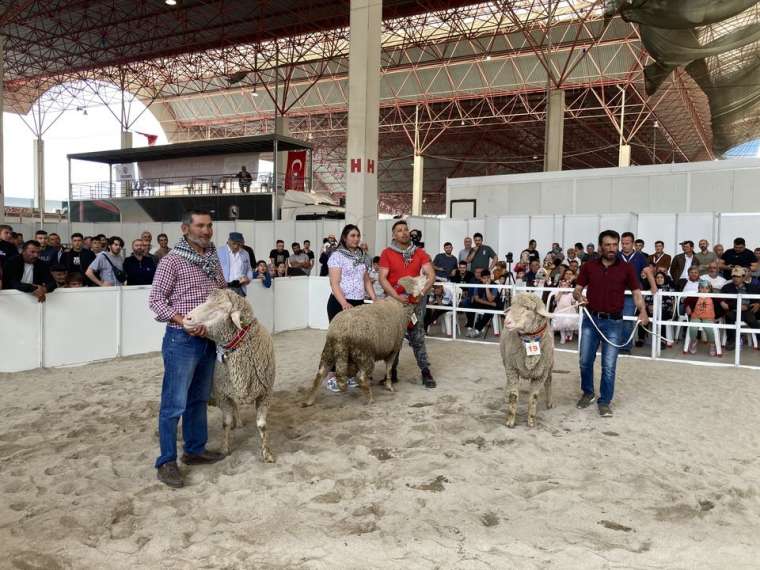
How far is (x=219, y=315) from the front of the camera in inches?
145

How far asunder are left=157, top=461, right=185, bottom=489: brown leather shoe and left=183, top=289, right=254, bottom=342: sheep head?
881 mm

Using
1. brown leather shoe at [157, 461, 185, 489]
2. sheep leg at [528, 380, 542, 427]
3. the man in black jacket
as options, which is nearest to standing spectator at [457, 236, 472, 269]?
sheep leg at [528, 380, 542, 427]

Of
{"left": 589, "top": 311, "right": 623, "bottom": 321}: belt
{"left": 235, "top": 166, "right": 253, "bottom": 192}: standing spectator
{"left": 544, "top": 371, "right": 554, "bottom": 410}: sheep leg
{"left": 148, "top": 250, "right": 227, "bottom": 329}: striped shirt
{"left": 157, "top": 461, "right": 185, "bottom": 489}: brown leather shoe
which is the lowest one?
{"left": 157, "top": 461, "right": 185, "bottom": 489}: brown leather shoe

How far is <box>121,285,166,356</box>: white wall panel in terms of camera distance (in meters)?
7.89

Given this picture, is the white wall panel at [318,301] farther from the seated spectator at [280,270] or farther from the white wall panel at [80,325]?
the white wall panel at [80,325]

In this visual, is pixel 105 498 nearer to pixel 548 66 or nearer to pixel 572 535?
pixel 572 535

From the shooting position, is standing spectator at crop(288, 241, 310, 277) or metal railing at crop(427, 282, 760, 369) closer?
metal railing at crop(427, 282, 760, 369)

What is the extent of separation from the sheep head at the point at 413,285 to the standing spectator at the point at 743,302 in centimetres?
536

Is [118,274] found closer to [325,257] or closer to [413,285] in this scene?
[325,257]

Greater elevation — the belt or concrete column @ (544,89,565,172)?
concrete column @ (544,89,565,172)

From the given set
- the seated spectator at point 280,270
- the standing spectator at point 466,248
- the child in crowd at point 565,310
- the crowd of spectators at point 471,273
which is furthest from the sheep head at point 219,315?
the seated spectator at point 280,270

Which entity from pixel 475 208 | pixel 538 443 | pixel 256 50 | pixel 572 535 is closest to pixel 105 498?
pixel 572 535

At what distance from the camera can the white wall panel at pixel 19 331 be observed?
6.67m

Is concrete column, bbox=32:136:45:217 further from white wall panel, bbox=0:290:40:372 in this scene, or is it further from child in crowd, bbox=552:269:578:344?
child in crowd, bbox=552:269:578:344
